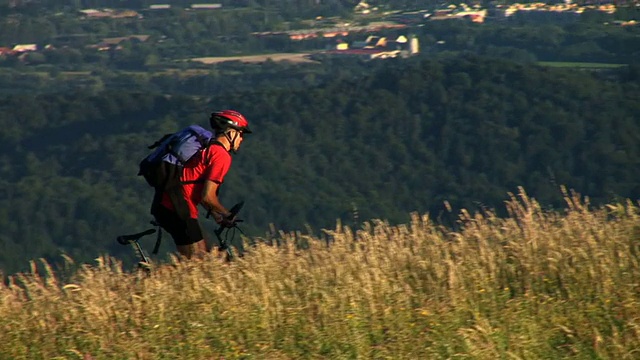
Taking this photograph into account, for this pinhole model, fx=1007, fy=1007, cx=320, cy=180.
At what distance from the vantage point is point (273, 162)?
57688mm

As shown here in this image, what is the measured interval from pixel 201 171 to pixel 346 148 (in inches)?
2219

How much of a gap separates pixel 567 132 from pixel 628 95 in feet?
18.2

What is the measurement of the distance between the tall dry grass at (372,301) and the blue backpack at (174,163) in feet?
1.39

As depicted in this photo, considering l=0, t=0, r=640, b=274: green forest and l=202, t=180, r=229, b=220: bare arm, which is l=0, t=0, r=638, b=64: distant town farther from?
l=202, t=180, r=229, b=220: bare arm

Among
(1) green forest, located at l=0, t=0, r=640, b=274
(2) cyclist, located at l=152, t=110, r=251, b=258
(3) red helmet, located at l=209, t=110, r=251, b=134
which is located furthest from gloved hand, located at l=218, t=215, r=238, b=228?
(1) green forest, located at l=0, t=0, r=640, b=274

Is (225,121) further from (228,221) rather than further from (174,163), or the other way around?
(228,221)

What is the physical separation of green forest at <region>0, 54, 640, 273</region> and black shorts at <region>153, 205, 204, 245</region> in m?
34.1

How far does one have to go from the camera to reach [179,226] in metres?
5.90

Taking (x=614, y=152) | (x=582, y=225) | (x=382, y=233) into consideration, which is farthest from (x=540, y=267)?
(x=614, y=152)

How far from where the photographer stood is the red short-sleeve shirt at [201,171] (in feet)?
18.8

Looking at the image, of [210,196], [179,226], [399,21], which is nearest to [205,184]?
[210,196]

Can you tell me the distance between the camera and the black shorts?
587 centimetres

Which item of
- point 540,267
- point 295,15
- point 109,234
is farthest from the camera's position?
point 295,15

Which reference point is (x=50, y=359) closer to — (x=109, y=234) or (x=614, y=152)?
(x=109, y=234)
